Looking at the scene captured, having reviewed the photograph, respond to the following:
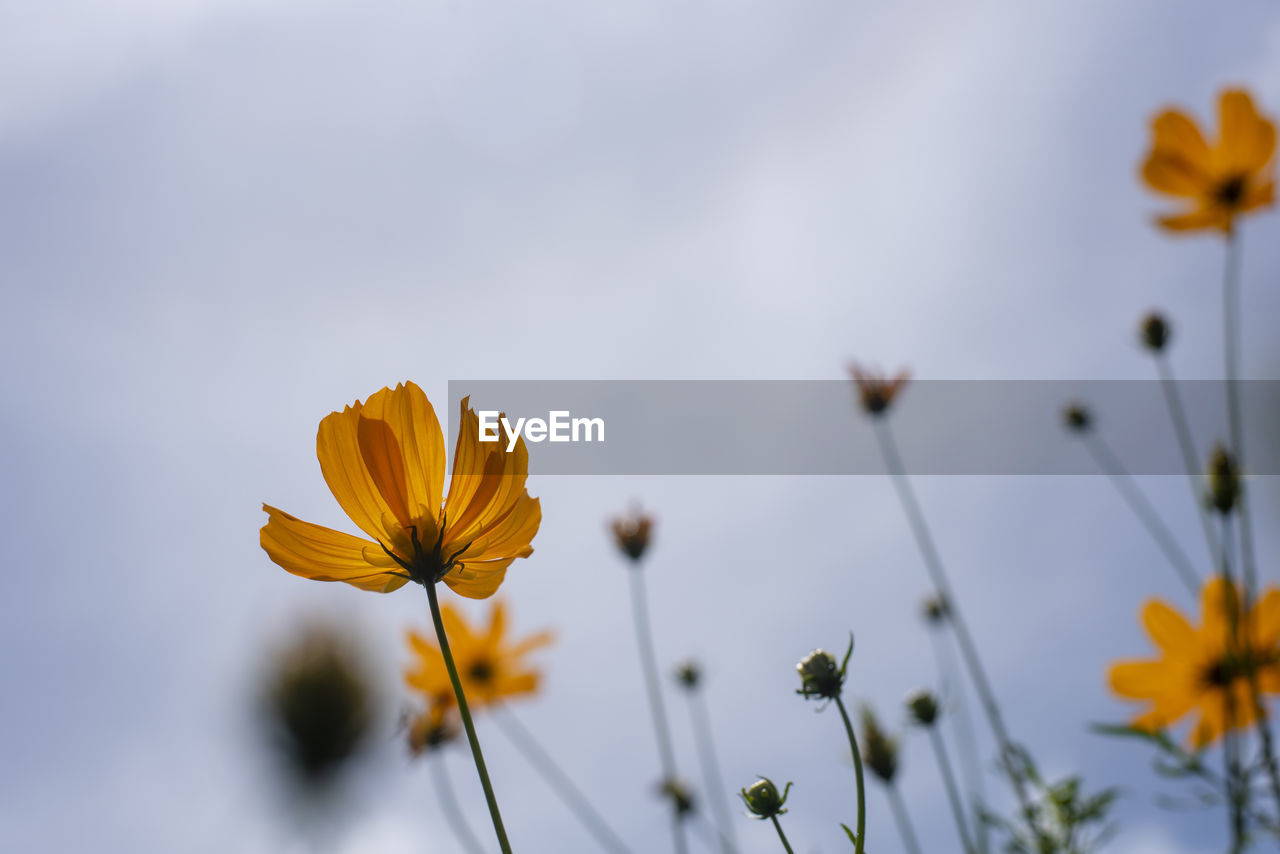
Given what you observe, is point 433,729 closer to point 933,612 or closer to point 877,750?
point 877,750

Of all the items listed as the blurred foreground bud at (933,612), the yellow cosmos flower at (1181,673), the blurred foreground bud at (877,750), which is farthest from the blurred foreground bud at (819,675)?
the blurred foreground bud at (933,612)

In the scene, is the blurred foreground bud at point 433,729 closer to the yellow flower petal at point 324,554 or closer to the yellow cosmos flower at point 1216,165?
the yellow flower petal at point 324,554

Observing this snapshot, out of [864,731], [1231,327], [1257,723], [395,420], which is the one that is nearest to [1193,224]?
[1231,327]

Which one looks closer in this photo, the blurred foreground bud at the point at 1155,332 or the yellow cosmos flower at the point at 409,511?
the yellow cosmos flower at the point at 409,511

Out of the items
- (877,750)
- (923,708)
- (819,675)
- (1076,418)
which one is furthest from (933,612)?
(819,675)

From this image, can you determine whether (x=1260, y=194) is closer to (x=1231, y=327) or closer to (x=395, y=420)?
(x=1231, y=327)

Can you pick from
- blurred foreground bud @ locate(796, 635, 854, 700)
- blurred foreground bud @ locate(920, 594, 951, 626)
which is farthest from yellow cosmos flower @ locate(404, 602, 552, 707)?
blurred foreground bud @ locate(796, 635, 854, 700)

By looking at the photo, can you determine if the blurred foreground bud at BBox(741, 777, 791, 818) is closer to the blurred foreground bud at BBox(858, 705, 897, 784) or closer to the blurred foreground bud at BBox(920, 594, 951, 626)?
the blurred foreground bud at BBox(858, 705, 897, 784)
